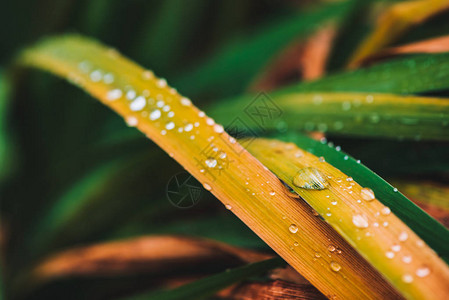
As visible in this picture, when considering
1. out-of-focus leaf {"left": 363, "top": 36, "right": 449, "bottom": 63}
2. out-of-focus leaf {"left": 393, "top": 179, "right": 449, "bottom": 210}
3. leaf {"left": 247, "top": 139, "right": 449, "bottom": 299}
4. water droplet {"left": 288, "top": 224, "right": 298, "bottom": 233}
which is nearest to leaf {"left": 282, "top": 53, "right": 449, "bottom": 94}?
out-of-focus leaf {"left": 363, "top": 36, "right": 449, "bottom": 63}

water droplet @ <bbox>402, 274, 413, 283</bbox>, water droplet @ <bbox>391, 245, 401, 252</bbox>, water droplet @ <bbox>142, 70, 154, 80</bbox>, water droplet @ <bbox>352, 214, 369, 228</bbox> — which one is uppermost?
water droplet @ <bbox>142, 70, 154, 80</bbox>

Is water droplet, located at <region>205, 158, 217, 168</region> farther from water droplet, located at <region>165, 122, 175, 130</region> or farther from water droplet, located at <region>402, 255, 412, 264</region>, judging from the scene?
water droplet, located at <region>402, 255, 412, 264</region>

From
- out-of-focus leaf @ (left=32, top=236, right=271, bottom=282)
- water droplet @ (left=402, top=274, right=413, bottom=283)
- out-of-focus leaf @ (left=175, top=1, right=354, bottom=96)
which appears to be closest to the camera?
water droplet @ (left=402, top=274, right=413, bottom=283)

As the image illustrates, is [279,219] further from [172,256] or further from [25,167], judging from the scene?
[25,167]

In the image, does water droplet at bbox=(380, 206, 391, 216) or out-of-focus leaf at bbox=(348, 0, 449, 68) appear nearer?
water droplet at bbox=(380, 206, 391, 216)

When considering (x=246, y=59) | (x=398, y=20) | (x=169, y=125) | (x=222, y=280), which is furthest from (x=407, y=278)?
(x=246, y=59)

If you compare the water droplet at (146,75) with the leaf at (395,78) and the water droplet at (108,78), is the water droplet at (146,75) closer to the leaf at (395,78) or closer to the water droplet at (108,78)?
the water droplet at (108,78)
